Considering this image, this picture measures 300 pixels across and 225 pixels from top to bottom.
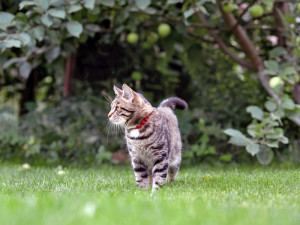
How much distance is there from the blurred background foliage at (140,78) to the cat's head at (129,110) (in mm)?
1621

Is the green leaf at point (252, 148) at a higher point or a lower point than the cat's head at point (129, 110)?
lower

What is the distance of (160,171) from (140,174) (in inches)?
8.2

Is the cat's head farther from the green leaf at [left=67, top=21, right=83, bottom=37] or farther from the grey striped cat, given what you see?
the green leaf at [left=67, top=21, right=83, bottom=37]

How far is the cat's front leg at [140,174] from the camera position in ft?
12.0

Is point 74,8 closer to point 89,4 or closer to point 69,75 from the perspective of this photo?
point 89,4

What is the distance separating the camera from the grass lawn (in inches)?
83.1

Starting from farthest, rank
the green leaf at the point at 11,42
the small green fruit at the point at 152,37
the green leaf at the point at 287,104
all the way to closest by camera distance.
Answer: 1. the small green fruit at the point at 152,37
2. the green leaf at the point at 287,104
3. the green leaf at the point at 11,42

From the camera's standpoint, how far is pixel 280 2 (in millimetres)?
5590

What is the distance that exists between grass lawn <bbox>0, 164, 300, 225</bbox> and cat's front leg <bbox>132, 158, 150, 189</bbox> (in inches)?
4.3

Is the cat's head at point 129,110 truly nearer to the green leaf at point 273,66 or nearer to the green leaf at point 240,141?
the green leaf at point 240,141

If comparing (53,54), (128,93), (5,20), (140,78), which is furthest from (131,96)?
(140,78)

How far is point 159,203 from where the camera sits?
2.54 meters

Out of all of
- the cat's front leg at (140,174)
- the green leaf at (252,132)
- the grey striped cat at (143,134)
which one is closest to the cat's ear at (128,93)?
the grey striped cat at (143,134)

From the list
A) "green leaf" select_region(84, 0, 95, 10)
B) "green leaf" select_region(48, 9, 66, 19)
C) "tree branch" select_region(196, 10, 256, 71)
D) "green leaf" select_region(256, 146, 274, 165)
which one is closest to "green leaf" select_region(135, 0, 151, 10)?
"green leaf" select_region(84, 0, 95, 10)
